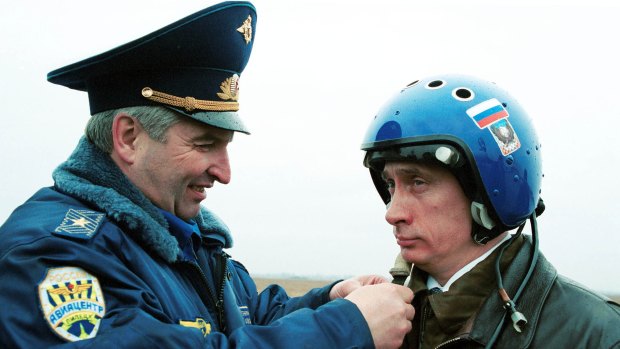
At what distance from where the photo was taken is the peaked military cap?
349cm

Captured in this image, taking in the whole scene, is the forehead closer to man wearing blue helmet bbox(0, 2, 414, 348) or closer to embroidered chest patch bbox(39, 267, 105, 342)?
man wearing blue helmet bbox(0, 2, 414, 348)

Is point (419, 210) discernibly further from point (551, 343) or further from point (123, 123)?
point (123, 123)

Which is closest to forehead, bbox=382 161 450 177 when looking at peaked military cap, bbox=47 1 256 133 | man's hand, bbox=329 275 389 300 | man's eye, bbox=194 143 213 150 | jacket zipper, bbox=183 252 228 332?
man's hand, bbox=329 275 389 300

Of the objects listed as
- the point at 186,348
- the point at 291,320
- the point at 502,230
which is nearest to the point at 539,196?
the point at 502,230

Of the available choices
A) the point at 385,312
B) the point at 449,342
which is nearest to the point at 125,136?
the point at 385,312

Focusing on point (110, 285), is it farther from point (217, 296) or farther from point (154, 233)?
point (217, 296)

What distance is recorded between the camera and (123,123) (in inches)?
138

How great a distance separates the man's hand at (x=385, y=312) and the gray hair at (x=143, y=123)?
55.7 inches

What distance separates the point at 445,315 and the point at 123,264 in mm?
1613

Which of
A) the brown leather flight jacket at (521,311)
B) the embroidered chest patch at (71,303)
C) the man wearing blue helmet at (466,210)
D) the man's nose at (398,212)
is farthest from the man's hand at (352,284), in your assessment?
the embroidered chest patch at (71,303)

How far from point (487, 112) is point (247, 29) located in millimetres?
1570

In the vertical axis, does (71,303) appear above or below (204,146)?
below

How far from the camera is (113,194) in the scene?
127 inches

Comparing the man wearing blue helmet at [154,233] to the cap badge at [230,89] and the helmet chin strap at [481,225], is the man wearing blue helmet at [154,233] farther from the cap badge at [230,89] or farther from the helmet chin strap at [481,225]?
the helmet chin strap at [481,225]
